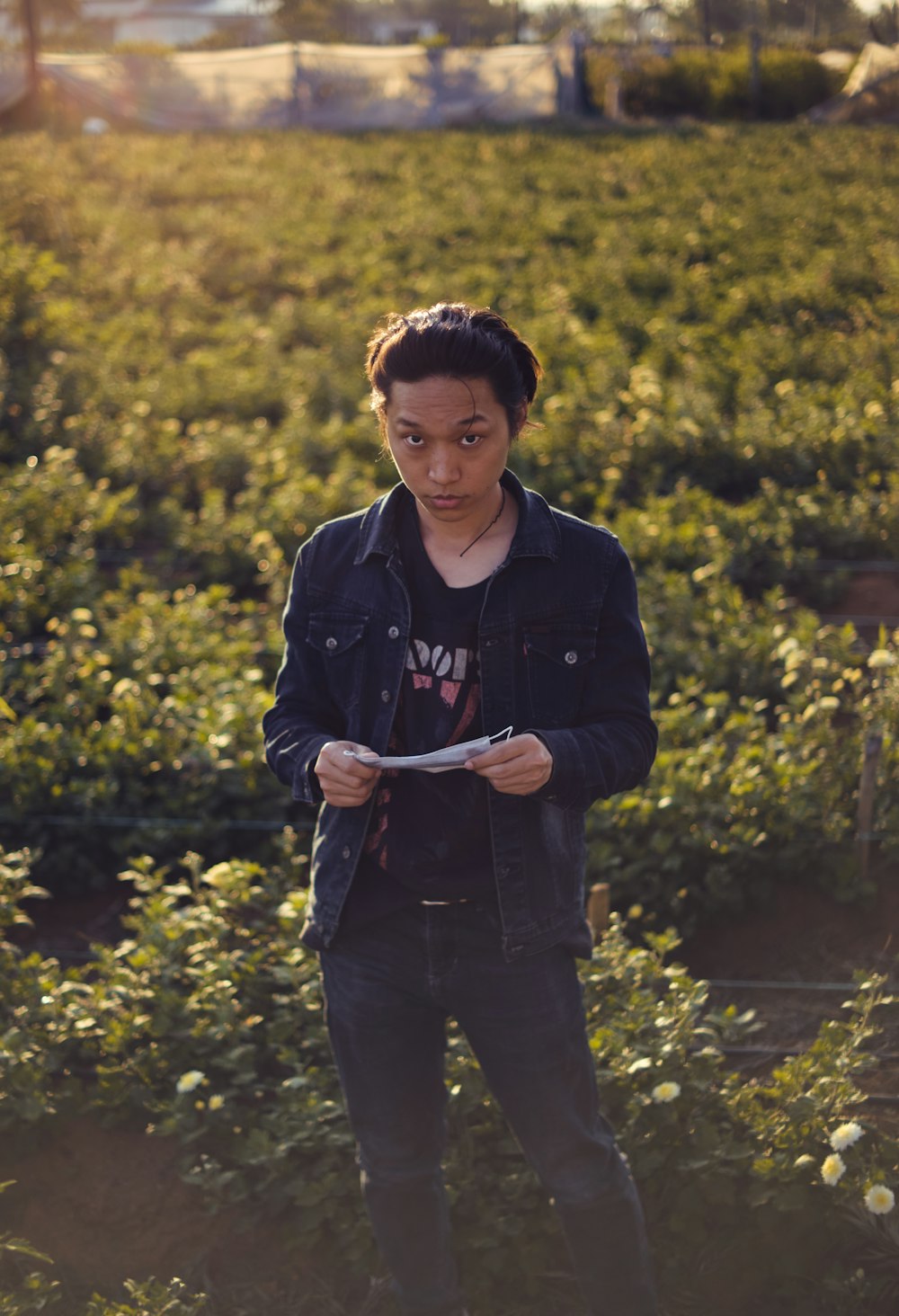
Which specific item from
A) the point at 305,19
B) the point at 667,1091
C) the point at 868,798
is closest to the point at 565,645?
the point at 667,1091

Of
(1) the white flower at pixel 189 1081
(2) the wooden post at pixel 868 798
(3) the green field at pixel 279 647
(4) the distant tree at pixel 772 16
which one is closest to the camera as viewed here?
(3) the green field at pixel 279 647

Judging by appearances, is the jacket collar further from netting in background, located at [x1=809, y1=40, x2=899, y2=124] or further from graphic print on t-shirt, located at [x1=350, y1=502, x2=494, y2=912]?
netting in background, located at [x1=809, y1=40, x2=899, y2=124]


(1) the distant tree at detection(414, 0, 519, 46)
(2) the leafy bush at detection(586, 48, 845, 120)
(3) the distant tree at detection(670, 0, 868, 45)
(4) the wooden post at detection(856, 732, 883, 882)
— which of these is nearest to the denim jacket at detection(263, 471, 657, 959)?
(4) the wooden post at detection(856, 732, 883, 882)

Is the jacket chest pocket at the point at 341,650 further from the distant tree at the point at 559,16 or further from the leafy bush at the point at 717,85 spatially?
the distant tree at the point at 559,16

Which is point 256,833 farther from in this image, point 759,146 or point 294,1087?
point 759,146

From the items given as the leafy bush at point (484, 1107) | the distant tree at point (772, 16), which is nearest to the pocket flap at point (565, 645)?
the leafy bush at point (484, 1107)

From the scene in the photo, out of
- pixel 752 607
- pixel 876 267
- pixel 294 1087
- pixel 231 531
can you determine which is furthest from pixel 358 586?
pixel 876 267

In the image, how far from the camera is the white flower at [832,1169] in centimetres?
247

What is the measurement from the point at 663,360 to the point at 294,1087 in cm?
617

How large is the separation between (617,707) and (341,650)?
1.43 feet

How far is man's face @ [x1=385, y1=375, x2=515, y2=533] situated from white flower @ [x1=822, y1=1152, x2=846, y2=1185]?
1.44 metres

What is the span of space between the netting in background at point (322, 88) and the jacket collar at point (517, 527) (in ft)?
74.3

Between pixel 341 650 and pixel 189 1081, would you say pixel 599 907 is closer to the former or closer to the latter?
pixel 189 1081

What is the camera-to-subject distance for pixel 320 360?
8422 millimetres
